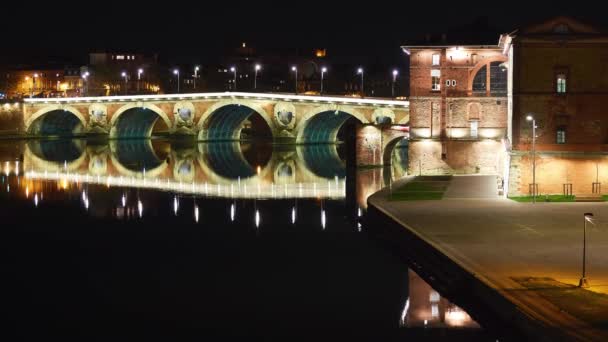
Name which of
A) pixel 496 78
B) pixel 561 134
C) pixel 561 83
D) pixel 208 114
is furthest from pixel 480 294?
pixel 208 114

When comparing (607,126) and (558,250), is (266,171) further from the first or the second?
(558,250)

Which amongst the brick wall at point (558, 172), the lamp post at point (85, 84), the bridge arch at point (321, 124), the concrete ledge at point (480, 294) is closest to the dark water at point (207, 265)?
the concrete ledge at point (480, 294)

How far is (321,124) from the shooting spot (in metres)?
101

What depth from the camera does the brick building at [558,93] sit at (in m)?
40.4

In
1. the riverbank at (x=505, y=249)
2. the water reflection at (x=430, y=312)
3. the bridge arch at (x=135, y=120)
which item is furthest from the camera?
the bridge arch at (x=135, y=120)

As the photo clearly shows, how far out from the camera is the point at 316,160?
78.6 m

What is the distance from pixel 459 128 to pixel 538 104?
53.1ft

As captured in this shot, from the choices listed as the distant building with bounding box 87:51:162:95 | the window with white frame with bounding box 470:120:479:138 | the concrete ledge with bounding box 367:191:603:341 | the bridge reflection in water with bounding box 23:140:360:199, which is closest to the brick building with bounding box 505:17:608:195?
the concrete ledge with bounding box 367:191:603:341

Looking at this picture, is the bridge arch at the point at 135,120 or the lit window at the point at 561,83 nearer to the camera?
the lit window at the point at 561,83

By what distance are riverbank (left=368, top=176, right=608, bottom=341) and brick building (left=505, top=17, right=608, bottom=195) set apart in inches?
116

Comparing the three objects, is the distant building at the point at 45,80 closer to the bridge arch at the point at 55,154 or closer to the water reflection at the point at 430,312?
the bridge arch at the point at 55,154

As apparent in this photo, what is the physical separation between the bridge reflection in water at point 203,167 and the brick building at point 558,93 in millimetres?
14930

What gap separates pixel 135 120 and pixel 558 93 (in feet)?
264

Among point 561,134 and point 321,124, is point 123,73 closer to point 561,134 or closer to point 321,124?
point 321,124
